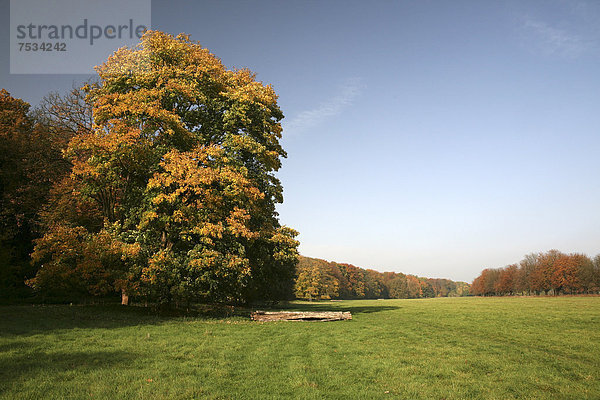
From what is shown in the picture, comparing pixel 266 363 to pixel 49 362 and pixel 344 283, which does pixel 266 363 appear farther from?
pixel 344 283

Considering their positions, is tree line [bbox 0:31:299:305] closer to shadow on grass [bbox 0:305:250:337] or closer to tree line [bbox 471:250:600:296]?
shadow on grass [bbox 0:305:250:337]

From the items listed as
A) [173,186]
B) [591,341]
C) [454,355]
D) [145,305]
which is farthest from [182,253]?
[591,341]

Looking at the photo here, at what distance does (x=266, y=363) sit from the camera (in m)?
10.7

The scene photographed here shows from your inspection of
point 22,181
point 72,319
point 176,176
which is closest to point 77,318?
point 72,319

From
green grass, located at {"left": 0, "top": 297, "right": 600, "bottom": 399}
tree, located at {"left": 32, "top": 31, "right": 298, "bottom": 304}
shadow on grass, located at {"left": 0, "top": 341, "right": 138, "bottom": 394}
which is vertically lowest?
green grass, located at {"left": 0, "top": 297, "right": 600, "bottom": 399}

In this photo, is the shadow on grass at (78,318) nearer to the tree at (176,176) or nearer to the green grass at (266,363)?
the green grass at (266,363)

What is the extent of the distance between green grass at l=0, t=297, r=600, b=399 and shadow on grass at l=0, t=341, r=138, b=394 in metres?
0.03

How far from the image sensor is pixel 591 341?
16094 mm

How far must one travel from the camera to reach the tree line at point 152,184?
1886 centimetres

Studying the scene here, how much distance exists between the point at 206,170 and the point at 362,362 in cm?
1293

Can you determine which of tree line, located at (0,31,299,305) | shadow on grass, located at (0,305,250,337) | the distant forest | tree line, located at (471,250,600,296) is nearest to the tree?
tree line, located at (0,31,299,305)

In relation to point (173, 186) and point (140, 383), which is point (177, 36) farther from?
point (140, 383)

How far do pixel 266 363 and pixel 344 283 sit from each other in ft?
441

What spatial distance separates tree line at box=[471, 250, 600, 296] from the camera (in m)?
87.8
